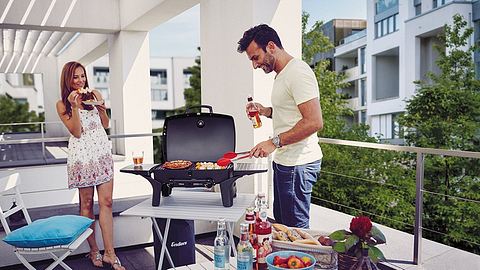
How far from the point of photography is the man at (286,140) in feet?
6.18

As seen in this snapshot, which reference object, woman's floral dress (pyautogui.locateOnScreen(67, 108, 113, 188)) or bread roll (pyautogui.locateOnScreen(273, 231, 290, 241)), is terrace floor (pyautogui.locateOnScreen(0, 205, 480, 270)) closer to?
woman's floral dress (pyautogui.locateOnScreen(67, 108, 113, 188))

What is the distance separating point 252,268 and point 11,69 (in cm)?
1485

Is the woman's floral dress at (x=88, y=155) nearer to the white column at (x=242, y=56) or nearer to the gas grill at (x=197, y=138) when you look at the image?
the gas grill at (x=197, y=138)

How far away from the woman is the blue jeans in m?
1.34

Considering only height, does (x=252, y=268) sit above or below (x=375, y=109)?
below

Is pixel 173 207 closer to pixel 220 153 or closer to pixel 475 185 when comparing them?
pixel 220 153

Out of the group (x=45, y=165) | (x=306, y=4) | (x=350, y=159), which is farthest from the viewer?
(x=306, y=4)

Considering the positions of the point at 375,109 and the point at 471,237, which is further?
the point at 375,109

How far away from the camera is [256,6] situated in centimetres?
306

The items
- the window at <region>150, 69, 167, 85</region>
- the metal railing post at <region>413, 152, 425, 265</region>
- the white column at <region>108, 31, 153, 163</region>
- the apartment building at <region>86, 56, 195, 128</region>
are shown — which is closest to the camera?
the metal railing post at <region>413, 152, 425, 265</region>

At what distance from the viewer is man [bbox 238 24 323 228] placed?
1883 millimetres

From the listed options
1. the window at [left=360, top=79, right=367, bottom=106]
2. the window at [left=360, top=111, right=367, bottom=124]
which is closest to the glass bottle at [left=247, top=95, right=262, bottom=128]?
the window at [left=360, top=111, right=367, bottom=124]

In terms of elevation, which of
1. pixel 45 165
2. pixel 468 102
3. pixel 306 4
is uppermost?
pixel 306 4

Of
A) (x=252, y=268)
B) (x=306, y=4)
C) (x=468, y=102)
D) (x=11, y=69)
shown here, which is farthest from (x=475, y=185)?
(x=11, y=69)
